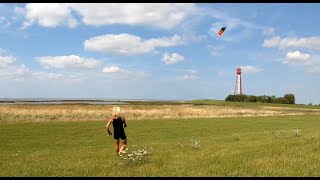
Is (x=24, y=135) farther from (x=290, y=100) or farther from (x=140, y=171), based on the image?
(x=290, y=100)

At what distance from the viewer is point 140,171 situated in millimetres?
12320

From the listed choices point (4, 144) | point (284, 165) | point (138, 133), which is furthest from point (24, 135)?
point (284, 165)

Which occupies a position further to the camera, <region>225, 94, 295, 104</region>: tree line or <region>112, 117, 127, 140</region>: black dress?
<region>225, 94, 295, 104</region>: tree line

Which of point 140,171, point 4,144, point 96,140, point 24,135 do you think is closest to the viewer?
point 140,171

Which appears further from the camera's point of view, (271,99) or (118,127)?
(271,99)

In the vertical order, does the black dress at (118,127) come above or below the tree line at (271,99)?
below

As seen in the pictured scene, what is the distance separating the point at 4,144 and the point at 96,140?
613 centimetres

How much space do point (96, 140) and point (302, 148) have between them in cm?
1630

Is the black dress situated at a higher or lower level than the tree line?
lower

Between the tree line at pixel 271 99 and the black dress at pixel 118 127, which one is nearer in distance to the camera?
the black dress at pixel 118 127

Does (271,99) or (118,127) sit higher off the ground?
(271,99)

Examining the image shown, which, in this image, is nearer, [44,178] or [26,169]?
[44,178]

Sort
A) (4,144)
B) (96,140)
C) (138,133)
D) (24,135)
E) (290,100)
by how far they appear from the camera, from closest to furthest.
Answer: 1. (4,144)
2. (96,140)
3. (24,135)
4. (138,133)
5. (290,100)

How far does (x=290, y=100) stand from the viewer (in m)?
186
